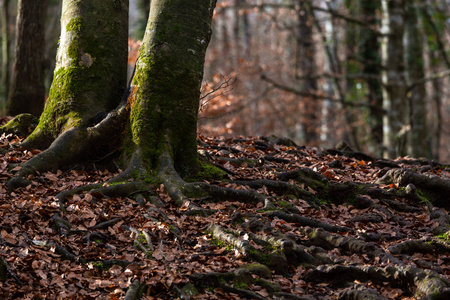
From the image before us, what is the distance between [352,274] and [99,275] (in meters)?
2.71

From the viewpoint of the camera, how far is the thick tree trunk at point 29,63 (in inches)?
424

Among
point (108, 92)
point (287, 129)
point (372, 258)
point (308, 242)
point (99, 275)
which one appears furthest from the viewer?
point (287, 129)

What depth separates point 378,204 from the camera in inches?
286

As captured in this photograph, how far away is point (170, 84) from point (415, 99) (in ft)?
35.1

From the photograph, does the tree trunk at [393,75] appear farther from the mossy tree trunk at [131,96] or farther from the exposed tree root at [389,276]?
the exposed tree root at [389,276]

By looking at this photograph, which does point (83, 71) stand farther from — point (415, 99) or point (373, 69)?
point (373, 69)

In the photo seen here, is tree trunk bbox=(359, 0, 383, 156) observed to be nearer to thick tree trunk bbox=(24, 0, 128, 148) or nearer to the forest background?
the forest background

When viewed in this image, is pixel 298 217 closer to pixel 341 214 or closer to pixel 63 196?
pixel 341 214

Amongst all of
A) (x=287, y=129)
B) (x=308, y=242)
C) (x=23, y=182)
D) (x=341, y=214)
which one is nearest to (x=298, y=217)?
(x=308, y=242)

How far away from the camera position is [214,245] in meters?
5.41

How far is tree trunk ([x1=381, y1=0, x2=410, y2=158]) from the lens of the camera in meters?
14.9

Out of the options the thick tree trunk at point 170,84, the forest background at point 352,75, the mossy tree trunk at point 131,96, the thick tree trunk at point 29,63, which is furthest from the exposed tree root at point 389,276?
the thick tree trunk at point 29,63

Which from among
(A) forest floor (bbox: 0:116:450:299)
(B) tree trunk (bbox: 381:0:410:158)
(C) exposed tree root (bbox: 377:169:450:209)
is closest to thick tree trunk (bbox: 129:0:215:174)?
(A) forest floor (bbox: 0:116:450:299)

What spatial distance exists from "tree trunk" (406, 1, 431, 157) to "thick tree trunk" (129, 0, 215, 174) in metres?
9.70
